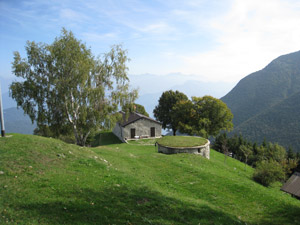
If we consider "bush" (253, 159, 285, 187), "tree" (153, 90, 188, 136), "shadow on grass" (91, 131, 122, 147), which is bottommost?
"bush" (253, 159, 285, 187)

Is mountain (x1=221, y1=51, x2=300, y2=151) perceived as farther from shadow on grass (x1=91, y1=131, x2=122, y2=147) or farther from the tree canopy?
shadow on grass (x1=91, y1=131, x2=122, y2=147)

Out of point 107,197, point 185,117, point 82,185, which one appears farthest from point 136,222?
point 185,117

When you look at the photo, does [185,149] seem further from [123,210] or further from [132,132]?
[132,132]

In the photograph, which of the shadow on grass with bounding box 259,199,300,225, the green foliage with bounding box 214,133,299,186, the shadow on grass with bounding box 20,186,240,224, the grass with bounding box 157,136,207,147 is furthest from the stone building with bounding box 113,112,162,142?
the shadow on grass with bounding box 259,199,300,225

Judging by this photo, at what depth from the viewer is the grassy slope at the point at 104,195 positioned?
7.67 meters

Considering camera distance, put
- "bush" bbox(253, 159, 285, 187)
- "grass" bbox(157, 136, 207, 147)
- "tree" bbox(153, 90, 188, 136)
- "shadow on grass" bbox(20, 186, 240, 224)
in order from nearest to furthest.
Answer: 1. "shadow on grass" bbox(20, 186, 240, 224)
2. "grass" bbox(157, 136, 207, 147)
3. "bush" bbox(253, 159, 285, 187)
4. "tree" bbox(153, 90, 188, 136)

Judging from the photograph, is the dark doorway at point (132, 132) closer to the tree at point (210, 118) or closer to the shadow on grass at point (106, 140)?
the shadow on grass at point (106, 140)

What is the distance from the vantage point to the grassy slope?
7.67m

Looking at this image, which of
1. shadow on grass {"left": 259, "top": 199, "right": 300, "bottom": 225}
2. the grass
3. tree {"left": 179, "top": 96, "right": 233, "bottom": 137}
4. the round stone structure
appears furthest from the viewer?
tree {"left": 179, "top": 96, "right": 233, "bottom": 137}

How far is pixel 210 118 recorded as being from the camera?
4831 centimetres

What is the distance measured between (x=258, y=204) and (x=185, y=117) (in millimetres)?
38181

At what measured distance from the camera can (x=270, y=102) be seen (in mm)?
169625

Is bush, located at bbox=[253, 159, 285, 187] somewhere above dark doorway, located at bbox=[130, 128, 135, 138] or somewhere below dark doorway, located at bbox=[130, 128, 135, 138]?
below

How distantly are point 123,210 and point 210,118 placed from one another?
4300 centimetres
